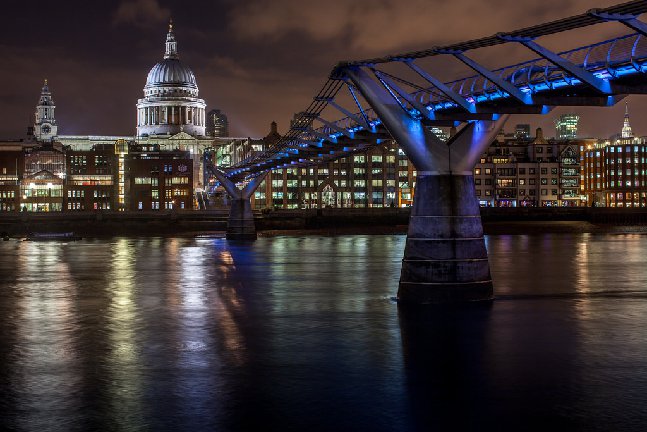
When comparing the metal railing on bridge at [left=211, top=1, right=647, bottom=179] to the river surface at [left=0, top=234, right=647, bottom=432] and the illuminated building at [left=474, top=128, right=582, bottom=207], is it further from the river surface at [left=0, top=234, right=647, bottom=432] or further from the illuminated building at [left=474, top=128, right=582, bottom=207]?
the illuminated building at [left=474, top=128, right=582, bottom=207]

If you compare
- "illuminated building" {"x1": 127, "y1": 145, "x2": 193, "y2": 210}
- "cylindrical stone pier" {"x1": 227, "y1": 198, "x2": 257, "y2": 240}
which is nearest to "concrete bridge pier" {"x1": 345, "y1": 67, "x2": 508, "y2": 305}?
"cylindrical stone pier" {"x1": 227, "y1": 198, "x2": 257, "y2": 240}

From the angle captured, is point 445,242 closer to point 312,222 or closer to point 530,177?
point 312,222

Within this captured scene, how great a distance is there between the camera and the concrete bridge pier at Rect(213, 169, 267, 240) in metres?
103

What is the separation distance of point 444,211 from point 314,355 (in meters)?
9.18

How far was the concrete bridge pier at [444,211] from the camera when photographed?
33781mm

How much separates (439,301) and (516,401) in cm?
1320

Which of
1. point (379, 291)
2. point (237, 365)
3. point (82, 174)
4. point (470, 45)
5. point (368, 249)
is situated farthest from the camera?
point (82, 174)

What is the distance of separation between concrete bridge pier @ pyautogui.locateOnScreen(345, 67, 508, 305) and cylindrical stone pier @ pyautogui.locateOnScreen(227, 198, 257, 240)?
69295 millimetres

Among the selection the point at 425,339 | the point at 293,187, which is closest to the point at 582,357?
the point at 425,339

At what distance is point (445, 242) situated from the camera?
33.8 metres

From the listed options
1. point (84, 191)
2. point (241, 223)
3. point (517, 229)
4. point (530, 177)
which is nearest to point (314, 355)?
point (241, 223)

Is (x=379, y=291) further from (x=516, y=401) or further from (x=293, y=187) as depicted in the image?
(x=293, y=187)

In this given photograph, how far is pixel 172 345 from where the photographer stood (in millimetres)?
29188

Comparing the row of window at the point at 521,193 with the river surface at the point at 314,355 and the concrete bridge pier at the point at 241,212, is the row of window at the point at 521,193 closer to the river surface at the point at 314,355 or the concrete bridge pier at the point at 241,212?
the concrete bridge pier at the point at 241,212
